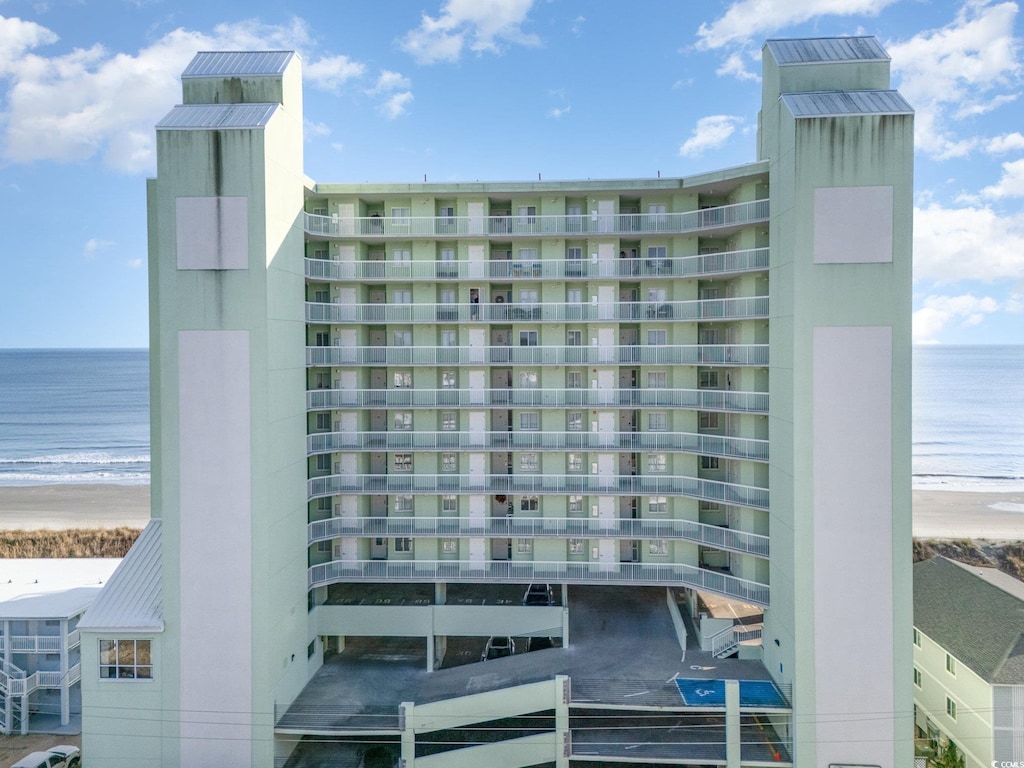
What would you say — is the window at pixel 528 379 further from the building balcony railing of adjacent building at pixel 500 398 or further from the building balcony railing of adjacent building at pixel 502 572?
the building balcony railing of adjacent building at pixel 502 572

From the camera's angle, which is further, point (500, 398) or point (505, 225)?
point (500, 398)

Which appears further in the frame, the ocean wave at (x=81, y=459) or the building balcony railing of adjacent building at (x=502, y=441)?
the ocean wave at (x=81, y=459)

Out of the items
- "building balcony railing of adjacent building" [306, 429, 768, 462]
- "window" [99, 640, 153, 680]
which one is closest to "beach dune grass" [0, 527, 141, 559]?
"window" [99, 640, 153, 680]

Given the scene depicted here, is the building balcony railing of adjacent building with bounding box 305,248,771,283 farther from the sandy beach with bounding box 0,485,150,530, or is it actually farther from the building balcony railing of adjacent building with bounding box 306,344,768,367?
the sandy beach with bounding box 0,485,150,530

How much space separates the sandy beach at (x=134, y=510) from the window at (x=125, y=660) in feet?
111


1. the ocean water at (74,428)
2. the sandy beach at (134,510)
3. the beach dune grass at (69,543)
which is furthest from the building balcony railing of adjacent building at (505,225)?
the ocean water at (74,428)

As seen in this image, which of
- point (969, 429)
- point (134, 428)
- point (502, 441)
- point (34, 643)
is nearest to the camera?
point (34, 643)

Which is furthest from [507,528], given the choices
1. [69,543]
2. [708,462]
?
[69,543]

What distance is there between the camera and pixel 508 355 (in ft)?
80.9

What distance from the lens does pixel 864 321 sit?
1917 cm

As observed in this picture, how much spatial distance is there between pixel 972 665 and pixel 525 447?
16.2m

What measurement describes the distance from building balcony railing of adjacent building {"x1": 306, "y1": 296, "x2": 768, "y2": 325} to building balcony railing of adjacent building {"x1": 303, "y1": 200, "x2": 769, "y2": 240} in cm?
272

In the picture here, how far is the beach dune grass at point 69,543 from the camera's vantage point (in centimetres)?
4362

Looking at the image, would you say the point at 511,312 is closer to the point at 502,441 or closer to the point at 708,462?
the point at 502,441
